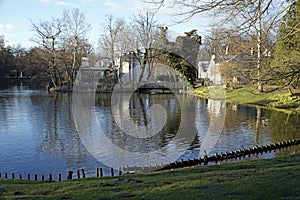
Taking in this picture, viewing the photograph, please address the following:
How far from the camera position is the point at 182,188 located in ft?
21.3

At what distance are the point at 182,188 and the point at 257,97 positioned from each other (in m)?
29.5

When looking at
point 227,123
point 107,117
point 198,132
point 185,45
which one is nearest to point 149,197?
point 198,132

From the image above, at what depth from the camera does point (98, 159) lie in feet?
41.8

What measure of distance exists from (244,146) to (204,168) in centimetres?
Answer: 618

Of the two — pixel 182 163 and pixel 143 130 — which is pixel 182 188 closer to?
pixel 182 163

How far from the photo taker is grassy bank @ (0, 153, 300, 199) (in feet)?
19.7

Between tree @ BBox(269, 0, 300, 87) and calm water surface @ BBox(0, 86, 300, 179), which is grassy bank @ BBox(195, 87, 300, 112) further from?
tree @ BBox(269, 0, 300, 87)

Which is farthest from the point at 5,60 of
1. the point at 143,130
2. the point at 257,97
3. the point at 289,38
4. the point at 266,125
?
the point at 289,38

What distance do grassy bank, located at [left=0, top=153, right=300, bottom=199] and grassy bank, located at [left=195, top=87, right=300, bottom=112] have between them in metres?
17.1

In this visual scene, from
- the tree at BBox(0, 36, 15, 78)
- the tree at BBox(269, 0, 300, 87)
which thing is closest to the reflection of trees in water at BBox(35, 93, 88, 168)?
the tree at BBox(269, 0, 300, 87)

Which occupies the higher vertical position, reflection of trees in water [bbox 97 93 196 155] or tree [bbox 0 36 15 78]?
tree [bbox 0 36 15 78]

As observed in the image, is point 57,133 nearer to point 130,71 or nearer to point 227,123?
point 227,123

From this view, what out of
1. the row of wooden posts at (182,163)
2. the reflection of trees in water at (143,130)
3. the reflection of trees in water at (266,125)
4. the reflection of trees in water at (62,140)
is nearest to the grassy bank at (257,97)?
the reflection of trees in water at (266,125)

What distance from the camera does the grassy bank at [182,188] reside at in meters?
6.00
